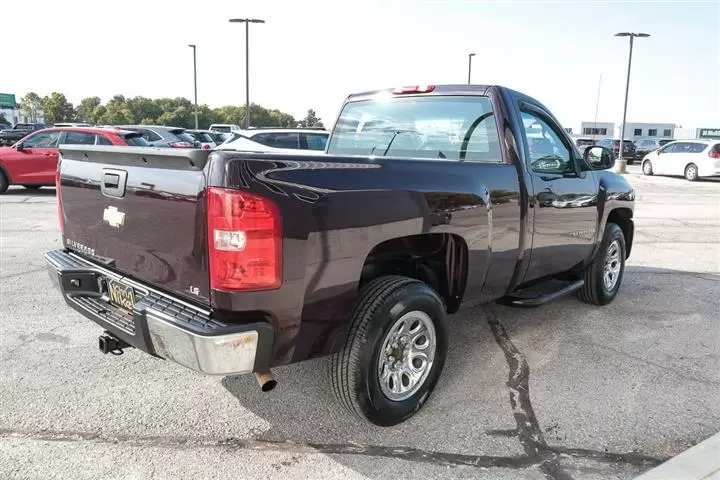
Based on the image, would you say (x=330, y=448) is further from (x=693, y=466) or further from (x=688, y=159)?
(x=688, y=159)

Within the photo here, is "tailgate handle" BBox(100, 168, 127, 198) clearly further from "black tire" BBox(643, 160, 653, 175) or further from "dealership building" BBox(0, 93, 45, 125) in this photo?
"dealership building" BBox(0, 93, 45, 125)

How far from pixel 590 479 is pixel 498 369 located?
129 centimetres

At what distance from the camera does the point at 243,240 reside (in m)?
2.37

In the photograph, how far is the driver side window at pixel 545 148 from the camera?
4.10 meters

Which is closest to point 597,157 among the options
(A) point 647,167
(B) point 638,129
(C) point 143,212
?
(C) point 143,212

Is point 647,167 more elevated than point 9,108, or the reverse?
point 9,108

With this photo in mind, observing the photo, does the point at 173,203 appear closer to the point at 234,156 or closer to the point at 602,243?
the point at 234,156

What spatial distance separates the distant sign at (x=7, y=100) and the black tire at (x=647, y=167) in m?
101

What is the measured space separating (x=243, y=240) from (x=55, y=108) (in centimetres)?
10002

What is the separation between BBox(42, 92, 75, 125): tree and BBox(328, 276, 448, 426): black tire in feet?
322

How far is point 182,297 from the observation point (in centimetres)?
269

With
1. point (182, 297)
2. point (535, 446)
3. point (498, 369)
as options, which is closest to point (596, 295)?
point (498, 369)

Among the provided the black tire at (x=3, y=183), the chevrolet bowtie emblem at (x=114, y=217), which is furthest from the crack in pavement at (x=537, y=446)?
the black tire at (x=3, y=183)

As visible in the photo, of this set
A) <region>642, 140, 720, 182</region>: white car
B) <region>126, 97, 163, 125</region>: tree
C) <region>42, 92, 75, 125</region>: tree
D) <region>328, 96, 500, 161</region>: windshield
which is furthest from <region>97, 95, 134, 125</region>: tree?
<region>328, 96, 500, 161</region>: windshield
